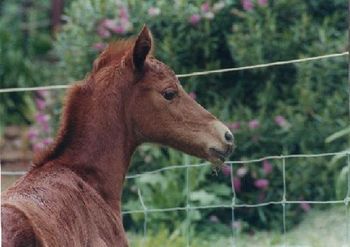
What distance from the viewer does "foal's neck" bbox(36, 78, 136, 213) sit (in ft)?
15.9

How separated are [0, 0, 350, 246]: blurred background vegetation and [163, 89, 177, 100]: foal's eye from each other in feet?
8.59

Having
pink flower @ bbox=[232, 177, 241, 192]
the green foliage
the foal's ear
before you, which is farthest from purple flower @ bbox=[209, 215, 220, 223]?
the foal's ear

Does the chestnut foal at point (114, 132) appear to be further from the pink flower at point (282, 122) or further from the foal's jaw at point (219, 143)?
the pink flower at point (282, 122)

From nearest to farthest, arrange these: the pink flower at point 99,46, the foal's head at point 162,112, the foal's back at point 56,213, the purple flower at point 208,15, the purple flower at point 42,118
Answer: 1. the foal's back at point 56,213
2. the foal's head at point 162,112
3. the purple flower at point 208,15
4. the pink flower at point 99,46
5. the purple flower at point 42,118

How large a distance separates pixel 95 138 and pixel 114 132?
9 centimetres

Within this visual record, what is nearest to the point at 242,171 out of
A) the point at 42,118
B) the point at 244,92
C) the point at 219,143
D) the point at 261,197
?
the point at 261,197

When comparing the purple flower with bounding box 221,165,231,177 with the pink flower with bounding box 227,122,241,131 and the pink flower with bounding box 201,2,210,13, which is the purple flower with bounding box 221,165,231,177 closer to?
the pink flower with bounding box 227,122,241,131

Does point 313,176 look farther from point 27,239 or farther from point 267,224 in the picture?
point 27,239

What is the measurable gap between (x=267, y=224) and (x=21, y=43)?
14.3ft

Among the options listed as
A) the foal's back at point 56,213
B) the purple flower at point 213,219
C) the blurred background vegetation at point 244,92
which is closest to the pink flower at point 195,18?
the blurred background vegetation at point 244,92

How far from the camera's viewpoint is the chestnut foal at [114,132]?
15.4 feet

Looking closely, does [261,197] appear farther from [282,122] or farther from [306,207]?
[282,122]

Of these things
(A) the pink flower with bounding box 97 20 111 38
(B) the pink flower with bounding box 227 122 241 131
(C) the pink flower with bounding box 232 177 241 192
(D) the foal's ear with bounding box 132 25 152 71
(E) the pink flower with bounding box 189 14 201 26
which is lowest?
(C) the pink flower with bounding box 232 177 241 192

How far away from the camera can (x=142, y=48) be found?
4930 millimetres
